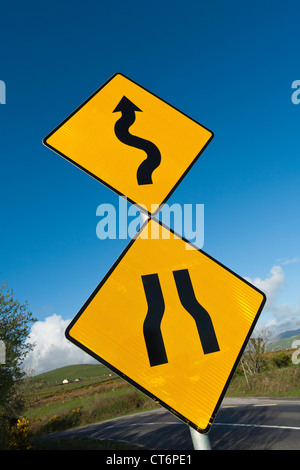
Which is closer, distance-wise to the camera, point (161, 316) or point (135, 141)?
point (161, 316)

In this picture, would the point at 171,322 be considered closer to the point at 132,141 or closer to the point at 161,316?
the point at 161,316

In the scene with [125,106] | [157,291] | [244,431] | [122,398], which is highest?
[125,106]

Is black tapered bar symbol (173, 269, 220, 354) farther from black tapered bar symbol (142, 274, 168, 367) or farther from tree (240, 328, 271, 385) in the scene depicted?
tree (240, 328, 271, 385)

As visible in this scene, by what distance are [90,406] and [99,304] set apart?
38.4 metres

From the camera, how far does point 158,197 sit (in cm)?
176

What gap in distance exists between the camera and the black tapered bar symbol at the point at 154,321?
1396mm

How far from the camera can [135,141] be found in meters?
1.98

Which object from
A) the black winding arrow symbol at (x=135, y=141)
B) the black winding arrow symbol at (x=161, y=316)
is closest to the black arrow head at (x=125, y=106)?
the black winding arrow symbol at (x=135, y=141)

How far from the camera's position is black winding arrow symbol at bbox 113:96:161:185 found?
1.84 meters

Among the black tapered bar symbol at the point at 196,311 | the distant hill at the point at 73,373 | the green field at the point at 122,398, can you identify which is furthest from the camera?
the distant hill at the point at 73,373

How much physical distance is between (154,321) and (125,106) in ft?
5.26

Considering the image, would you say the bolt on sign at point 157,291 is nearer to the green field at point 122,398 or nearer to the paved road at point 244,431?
the paved road at point 244,431

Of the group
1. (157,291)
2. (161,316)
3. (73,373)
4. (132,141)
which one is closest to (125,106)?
(132,141)
